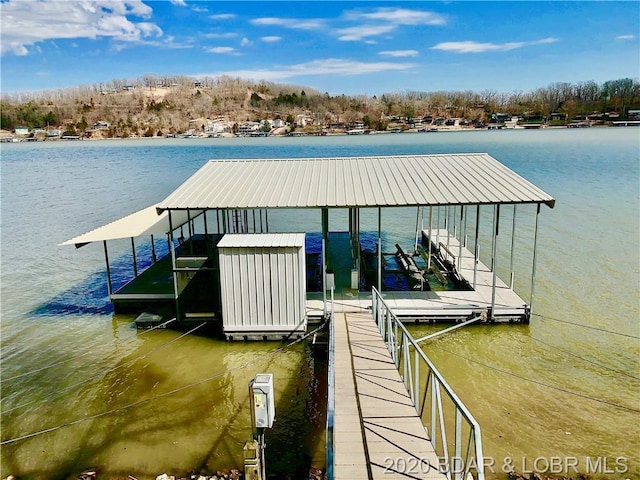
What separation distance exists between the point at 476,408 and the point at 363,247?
11.2 metres

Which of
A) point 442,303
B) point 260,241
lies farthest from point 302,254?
point 442,303

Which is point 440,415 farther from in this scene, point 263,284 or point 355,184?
point 355,184

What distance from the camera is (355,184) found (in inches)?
514

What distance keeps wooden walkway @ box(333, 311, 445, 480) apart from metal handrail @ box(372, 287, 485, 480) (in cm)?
19

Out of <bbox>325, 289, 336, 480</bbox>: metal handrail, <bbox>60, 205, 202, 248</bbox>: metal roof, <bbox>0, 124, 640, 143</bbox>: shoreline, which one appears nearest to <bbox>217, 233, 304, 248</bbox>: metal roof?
<bbox>60, 205, 202, 248</bbox>: metal roof

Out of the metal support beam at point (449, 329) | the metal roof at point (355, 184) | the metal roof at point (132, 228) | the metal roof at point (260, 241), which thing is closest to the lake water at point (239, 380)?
the metal support beam at point (449, 329)

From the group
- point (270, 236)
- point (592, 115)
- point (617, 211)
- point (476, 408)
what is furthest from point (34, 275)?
point (592, 115)

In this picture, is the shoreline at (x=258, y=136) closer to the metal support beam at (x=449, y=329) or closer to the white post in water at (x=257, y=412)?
the metal support beam at (x=449, y=329)

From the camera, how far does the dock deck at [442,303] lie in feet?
38.7

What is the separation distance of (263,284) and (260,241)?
104cm

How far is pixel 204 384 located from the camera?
9594 mm

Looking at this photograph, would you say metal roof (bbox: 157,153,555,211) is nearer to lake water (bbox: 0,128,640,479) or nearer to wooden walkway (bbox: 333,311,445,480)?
lake water (bbox: 0,128,640,479)

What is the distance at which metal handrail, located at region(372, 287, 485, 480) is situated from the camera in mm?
4738

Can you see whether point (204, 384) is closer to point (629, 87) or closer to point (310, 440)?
point (310, 440)
